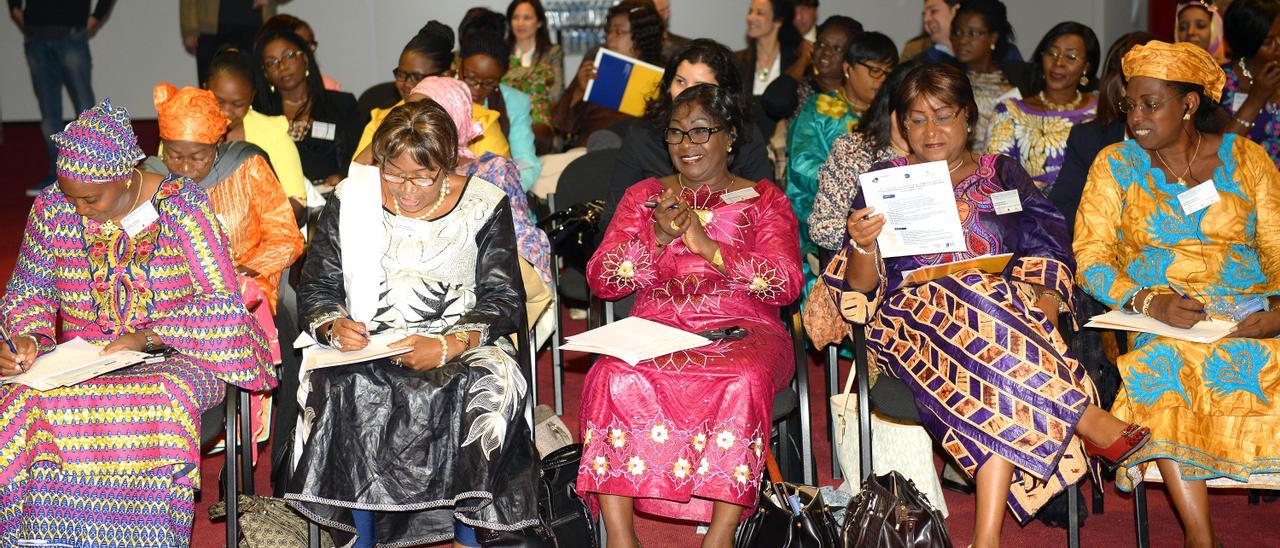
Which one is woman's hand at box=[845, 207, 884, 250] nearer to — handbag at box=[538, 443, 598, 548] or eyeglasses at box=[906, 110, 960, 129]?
eyeglasses at box=[906, 110, 960, 129]

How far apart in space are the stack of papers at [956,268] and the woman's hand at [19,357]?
284 centimetres

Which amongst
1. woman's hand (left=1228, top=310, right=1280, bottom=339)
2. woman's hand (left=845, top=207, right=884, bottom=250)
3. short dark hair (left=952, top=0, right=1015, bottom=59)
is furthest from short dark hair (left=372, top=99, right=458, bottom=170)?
short dark hair (left=952, top=0, right=1015, bottom=59)

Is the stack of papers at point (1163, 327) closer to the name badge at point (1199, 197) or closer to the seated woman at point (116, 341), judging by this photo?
the name badge at point (1199, 197)

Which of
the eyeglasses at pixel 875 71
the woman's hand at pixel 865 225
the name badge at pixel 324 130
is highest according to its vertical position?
the eyeglasses at pixel 875 71

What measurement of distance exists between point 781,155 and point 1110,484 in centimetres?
296

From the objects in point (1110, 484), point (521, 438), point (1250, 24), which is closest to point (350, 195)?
point (521, 438)

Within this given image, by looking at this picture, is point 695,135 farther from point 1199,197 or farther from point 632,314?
point 1199,197

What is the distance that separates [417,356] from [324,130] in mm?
2984

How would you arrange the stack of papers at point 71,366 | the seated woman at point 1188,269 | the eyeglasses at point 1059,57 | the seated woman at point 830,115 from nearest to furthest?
the stack of papers at point 71,366, the seated woman at point 1188,269, the seated woman at point 830,115, the eyeglasses at point 1059,57

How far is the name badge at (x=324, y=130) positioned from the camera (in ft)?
20.7

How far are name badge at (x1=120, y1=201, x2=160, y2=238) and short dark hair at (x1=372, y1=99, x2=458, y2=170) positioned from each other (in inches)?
29.4

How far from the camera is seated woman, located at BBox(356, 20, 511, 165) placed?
584 cm

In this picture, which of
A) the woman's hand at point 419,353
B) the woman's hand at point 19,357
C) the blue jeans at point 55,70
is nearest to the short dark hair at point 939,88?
the woman's hand at point 419,353

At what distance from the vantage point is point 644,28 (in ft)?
25.1
